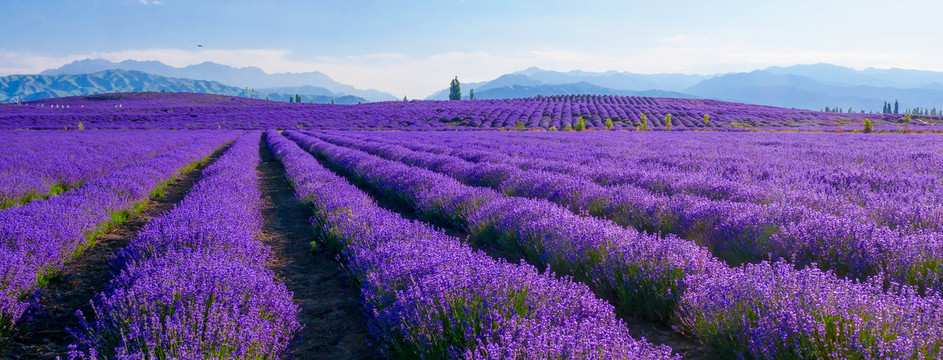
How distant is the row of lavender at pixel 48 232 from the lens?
3.19m

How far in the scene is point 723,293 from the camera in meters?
2.46

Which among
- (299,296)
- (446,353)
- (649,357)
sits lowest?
(299,296)

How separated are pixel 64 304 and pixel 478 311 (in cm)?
333

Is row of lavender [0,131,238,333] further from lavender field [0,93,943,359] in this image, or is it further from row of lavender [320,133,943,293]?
row of lavender [320,133,943,293]

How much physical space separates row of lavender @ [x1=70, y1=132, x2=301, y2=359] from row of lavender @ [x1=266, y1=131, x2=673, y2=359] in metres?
0.57

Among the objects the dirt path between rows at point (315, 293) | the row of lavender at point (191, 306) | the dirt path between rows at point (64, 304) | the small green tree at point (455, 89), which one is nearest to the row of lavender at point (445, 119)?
the small green tree at point (455, 89)

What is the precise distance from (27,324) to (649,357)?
378 centimetres

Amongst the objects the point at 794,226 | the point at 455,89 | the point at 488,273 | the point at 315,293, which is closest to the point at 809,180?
the point at 794,226

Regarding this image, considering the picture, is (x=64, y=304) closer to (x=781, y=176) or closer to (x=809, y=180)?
(x=809, y=180)

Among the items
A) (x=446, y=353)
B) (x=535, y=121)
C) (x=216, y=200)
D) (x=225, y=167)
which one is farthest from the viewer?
(x=535, y=121)

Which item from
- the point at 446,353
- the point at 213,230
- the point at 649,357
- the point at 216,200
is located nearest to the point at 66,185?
the point at 216,200

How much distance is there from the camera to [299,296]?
3.87m

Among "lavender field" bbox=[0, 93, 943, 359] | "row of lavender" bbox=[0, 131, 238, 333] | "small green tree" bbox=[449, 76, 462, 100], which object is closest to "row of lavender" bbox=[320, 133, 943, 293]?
"lavender field" bbox=[0, 93, 943, 359]

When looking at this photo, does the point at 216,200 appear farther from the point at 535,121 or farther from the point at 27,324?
the point at 535,121
